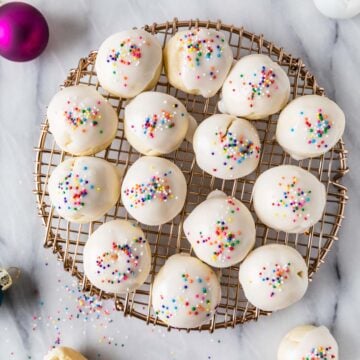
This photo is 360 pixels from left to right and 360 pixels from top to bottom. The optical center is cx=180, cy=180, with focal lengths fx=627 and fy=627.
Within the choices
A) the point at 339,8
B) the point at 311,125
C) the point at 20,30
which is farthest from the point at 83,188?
the point at 339,8

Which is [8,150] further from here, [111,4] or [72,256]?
[111,4]

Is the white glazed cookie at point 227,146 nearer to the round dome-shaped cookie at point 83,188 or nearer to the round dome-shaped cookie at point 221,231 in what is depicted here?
the round dome-shaped cookie at point 221,231


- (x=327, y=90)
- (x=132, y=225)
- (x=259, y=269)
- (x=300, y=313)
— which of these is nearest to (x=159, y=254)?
(x=132, y=225)

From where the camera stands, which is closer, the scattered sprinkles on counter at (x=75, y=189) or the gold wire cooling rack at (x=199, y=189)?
the scattered sprinkles on counter at (x=75, y=189)

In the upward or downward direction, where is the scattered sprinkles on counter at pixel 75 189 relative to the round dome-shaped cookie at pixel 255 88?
downward

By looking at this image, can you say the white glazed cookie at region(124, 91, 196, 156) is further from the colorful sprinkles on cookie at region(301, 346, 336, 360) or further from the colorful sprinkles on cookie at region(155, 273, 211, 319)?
the colorful sprinkles on cookie at region(301, 346, 336, 360)

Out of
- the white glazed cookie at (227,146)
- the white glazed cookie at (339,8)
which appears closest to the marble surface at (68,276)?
the white glazed cookie at (339,8)
